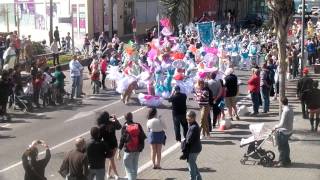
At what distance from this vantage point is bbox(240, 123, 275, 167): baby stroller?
44.7ft

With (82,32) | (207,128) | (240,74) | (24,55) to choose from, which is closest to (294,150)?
(207,128)

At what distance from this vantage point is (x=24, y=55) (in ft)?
97.3

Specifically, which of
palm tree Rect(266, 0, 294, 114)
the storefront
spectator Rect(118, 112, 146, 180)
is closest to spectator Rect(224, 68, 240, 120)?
palm tree Rect(266, 0, 294, 114)

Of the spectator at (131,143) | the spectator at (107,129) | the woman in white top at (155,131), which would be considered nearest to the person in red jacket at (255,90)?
the woman in white top at (155,131)

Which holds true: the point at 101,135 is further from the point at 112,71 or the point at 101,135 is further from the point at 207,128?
the point at 112,71

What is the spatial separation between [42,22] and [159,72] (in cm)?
2409

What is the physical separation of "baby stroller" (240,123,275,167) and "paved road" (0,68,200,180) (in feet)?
7.72

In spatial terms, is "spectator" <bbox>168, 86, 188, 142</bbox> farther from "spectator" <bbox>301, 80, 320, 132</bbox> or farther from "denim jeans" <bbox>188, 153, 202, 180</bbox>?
"spectator" <bbox>301, 80, 320, 132</bbox>

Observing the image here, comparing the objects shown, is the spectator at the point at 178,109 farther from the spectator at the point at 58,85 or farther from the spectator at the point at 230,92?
the spectator at the point at 58,85

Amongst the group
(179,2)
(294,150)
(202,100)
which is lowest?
(294,150)

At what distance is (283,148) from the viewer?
13477 millimetres

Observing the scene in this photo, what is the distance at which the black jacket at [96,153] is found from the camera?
1069 centimetres

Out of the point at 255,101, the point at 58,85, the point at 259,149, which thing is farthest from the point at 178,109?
the point at 58,85

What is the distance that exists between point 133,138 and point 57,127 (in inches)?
277
